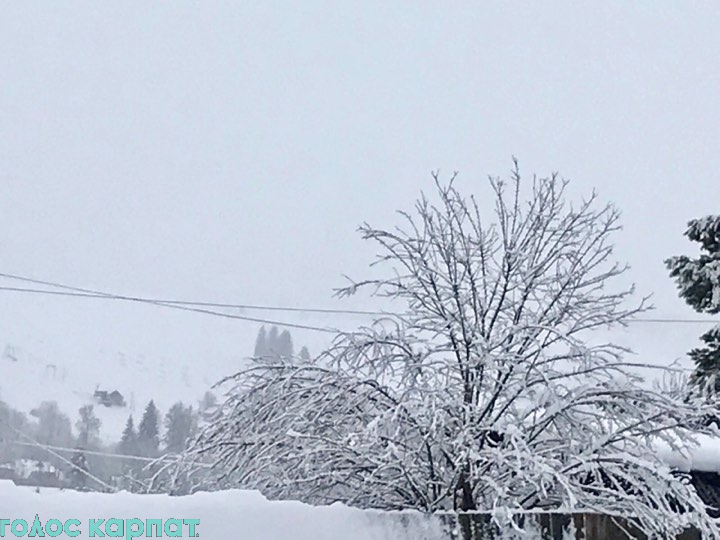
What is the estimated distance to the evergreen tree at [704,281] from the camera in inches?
414

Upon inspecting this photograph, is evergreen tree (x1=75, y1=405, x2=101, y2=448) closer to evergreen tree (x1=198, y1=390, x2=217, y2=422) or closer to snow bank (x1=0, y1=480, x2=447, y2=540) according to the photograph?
evergreen tree (x1=198, y1=390, x2=217, y2=422)

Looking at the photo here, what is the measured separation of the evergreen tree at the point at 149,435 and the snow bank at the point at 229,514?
4.95 m

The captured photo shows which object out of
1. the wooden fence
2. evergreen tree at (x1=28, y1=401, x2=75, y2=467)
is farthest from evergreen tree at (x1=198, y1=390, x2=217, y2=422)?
evergreen tree at (x1=28, y1=401, x2=75, y2=467)

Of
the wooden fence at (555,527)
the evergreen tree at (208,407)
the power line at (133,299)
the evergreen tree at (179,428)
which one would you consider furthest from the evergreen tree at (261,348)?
the power line at (133,299)

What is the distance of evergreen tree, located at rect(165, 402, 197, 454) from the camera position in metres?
6.48

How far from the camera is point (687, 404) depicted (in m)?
5.49

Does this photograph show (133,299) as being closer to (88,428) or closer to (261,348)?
(88,428)

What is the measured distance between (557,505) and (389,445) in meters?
1.35

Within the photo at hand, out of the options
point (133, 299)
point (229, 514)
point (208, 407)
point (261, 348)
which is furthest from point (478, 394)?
point (133, 299)

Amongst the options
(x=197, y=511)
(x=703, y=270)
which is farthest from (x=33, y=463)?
(x=703, y=270)

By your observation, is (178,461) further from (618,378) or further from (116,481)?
(618,378)

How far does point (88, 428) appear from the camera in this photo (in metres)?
11.6

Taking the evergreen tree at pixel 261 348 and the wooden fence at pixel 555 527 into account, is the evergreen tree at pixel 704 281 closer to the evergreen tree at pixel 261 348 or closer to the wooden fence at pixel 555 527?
the evergreen tree at pixel 261 348

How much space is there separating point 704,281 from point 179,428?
708 centimetres
